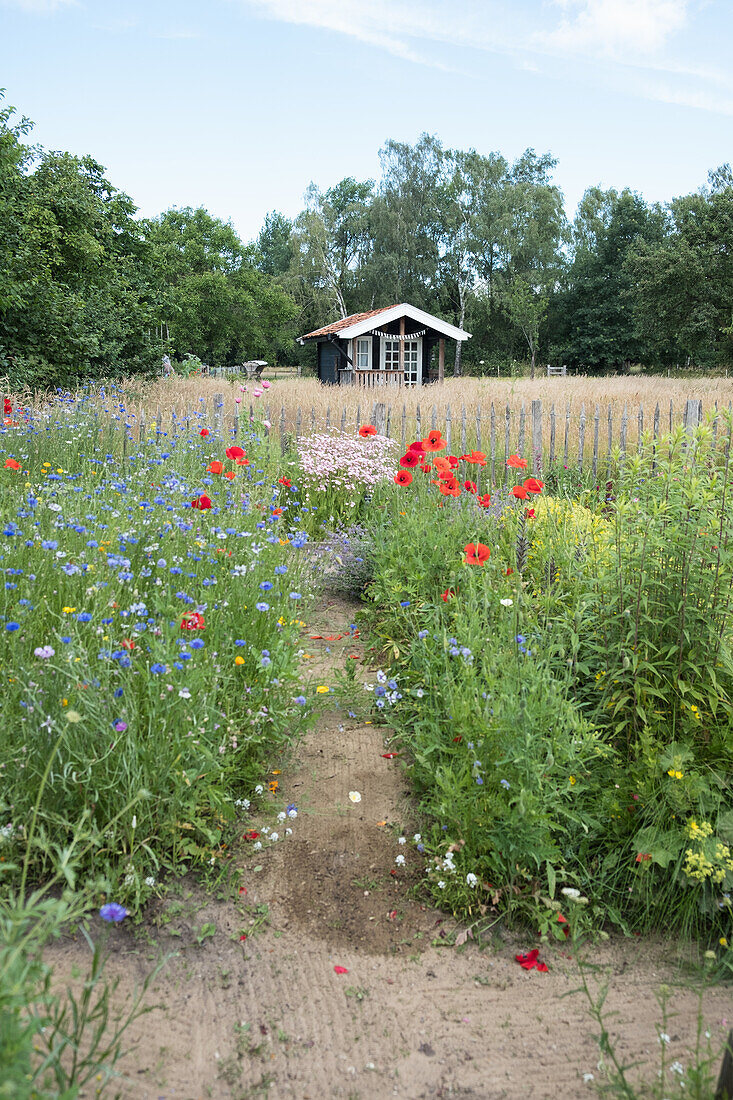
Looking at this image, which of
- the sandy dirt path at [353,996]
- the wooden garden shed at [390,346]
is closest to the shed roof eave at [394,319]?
the wooden garden shed at [390,346]

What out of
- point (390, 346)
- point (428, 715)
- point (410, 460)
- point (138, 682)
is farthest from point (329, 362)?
point (138, 682)

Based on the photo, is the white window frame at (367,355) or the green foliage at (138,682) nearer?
the green foliage at (138,682)

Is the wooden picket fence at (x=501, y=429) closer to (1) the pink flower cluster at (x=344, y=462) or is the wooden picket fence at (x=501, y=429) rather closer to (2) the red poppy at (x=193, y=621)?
(1) the pink flower cluster at (x=344, y=462)

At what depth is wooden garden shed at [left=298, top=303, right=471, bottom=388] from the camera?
92.6 ft

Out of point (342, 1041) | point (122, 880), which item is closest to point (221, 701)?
point (122, 880)

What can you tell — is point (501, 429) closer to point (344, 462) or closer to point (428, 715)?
point (344, 462)

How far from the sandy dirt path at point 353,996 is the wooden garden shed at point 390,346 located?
25.9 meters

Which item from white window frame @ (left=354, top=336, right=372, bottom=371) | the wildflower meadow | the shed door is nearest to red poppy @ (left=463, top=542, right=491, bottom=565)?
the wildflower meadow

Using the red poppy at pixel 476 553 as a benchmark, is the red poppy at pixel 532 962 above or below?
below

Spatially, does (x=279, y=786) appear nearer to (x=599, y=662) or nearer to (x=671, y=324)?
(x=599, y=662)

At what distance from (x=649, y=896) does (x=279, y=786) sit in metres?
1.46

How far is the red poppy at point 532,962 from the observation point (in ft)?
8.10

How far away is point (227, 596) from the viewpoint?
3285 millimetres

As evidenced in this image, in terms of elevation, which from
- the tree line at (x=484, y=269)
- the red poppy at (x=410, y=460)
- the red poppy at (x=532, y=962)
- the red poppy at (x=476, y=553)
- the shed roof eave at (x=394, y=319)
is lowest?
the red poppy at (x=532, y=962)
